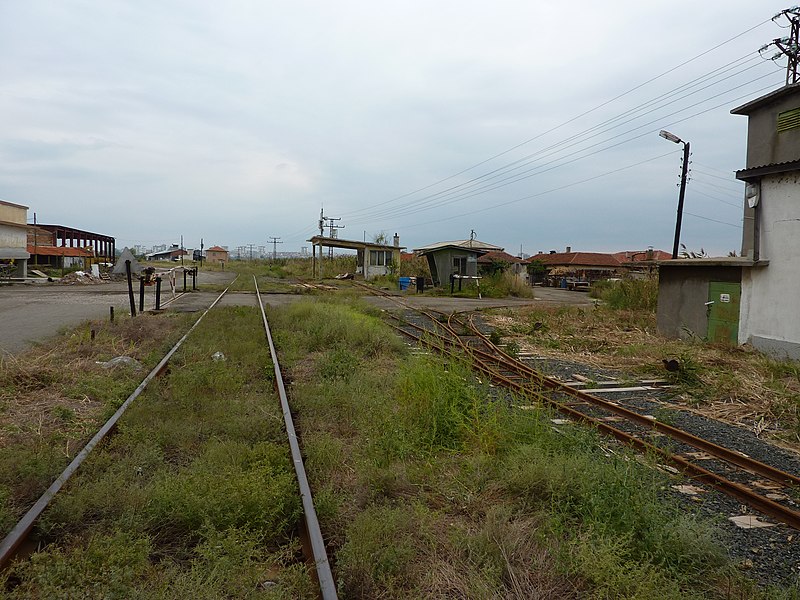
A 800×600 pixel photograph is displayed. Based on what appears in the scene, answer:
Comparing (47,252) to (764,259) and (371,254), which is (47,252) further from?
(764,259)

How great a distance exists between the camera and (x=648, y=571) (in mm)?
3227

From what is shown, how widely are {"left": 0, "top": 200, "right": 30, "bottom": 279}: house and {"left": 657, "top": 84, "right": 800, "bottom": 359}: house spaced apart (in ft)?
121

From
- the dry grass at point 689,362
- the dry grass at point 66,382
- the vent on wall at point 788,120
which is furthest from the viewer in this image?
the vent on wall at point 788,120

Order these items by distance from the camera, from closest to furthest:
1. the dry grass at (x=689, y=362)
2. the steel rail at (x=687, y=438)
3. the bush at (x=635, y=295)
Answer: the steel rail at (x=687, y=438) → the dry grass at (x=689, y=362) → the bush at (x=635, y=295)

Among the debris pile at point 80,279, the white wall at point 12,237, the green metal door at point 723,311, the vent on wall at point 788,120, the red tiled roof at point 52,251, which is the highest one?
the vent on wall at point 788,120

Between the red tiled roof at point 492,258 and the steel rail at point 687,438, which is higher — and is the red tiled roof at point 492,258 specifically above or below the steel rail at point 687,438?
above

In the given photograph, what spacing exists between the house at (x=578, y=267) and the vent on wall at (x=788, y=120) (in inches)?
1404

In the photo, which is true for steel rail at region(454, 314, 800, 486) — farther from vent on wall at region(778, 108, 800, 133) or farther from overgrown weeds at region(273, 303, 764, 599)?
vent on wall at region(778, 108, 800, 133)

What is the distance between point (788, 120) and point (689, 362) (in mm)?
→ 5421

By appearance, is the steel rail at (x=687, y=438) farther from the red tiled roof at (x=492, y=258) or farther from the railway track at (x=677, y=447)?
the red tiled roof at (x=492, y=258)

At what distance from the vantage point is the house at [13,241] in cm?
3380

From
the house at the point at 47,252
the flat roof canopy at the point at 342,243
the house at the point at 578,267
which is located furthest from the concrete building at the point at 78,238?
the house at the point at 578,267

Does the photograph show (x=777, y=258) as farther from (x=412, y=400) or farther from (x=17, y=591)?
(x=17, y=591)

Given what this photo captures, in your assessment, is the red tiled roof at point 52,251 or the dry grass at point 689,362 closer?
the dry grass at point 689,362
